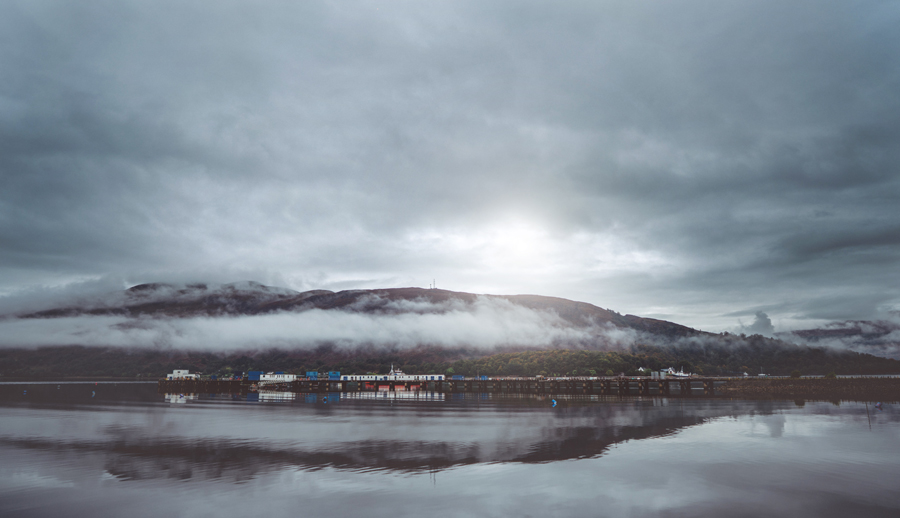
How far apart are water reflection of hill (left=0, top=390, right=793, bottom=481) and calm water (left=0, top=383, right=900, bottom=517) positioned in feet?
0.69

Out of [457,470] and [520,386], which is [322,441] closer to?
[457,470]

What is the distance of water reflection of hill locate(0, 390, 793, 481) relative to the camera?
110 ft

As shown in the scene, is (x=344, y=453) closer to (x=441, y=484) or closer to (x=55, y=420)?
(x=441, y=484)

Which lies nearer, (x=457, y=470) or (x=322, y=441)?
(x=457, y=470)

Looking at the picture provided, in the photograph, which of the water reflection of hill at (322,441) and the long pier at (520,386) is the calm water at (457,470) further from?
the long pier at (520,386)

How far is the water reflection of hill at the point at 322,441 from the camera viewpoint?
33.5m

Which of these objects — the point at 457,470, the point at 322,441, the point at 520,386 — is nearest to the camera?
the point at 457,470

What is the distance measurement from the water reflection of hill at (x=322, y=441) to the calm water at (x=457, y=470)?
0.69ft

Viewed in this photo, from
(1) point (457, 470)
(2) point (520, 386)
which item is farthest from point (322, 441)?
(2) point (520, 386)

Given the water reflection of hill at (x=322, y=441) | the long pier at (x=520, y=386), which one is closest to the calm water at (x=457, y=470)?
the water reflection of hill at (x=322, y=441)

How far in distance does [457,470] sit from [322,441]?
1893 cm

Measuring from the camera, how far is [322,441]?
1764 inches

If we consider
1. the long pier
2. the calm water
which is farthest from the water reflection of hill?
the long pier

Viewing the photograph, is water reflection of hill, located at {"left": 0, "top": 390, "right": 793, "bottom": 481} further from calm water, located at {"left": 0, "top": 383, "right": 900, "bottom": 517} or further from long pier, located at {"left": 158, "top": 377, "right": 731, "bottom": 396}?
long pier, located at {"left": 158, "top": 377, "right": 731, "bottom": 396}
